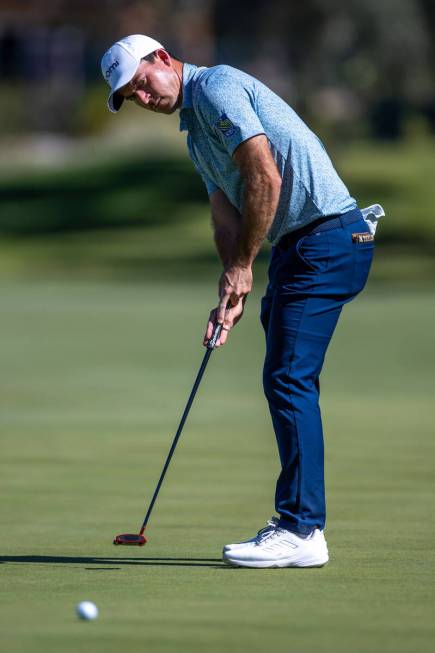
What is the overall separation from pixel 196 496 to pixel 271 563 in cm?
188

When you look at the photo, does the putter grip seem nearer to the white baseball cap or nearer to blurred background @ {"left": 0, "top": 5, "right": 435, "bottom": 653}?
blurred background @ {"left": 0, "top": 5, "right": 435, "bottom": 653}

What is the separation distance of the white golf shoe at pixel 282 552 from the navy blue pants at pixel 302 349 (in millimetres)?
61

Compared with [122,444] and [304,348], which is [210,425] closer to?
[122,444]

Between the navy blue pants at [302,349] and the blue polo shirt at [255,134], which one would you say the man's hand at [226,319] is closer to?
the navy blue pants at [302,349]

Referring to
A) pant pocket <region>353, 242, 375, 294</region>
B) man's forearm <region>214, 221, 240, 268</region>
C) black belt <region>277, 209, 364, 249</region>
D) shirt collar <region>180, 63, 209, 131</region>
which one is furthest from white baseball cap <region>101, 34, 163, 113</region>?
pant pocket <region>353, 242, 375, 294</region>

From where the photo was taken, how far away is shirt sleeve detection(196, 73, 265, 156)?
21.2ft

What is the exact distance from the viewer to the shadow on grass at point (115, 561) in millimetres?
6723

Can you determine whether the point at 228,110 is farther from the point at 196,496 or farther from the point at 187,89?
the point at 196,496

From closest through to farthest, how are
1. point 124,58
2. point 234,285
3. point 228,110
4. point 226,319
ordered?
point 228,110, point 124,58, point 234,285, point 226,319

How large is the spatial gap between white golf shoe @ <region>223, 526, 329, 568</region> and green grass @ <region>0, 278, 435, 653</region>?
0.18ft

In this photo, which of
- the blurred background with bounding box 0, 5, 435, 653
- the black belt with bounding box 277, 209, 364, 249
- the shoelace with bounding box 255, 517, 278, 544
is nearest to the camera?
the blurred background with bounding box 0, 5, 435, 653

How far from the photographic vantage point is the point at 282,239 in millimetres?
6934

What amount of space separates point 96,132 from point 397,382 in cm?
3833

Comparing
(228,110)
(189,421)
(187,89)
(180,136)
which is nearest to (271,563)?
(228,110)
